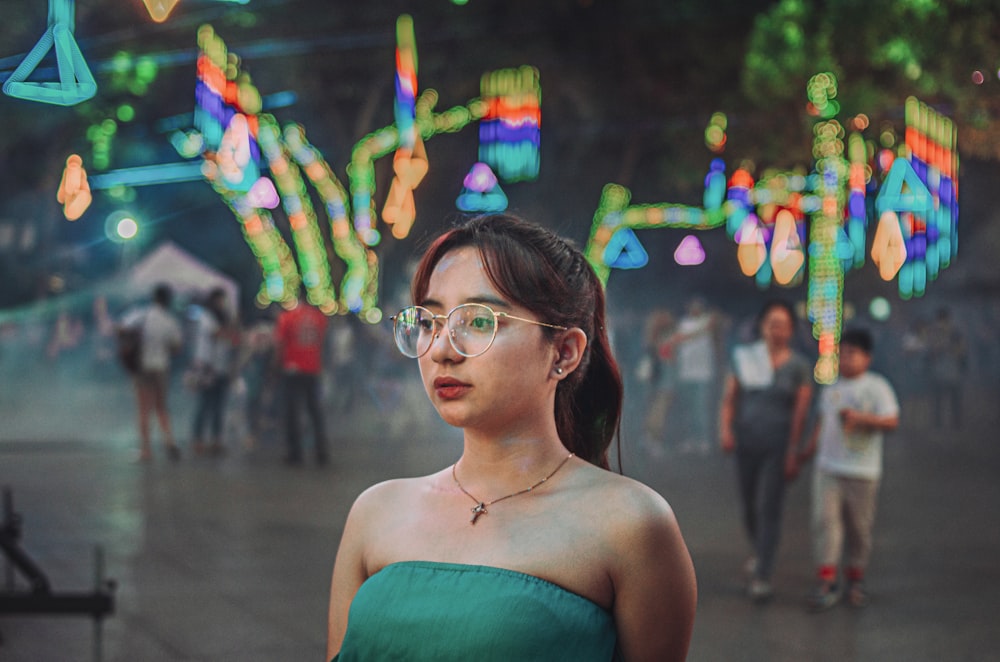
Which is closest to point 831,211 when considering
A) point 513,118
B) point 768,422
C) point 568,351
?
point 513,118

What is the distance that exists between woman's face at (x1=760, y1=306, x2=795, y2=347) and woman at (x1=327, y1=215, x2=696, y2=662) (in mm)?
4671

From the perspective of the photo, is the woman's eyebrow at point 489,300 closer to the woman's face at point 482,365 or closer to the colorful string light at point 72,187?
the woman's face at point 482,365

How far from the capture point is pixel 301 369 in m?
12.1

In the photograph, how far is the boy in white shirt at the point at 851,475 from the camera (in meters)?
6.34

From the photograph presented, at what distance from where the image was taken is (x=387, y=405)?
57.7 feet

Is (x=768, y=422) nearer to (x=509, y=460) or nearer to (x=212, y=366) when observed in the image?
(x=509, y=460)

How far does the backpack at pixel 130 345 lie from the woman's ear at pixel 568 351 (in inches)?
406

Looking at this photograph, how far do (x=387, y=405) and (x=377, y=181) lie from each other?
3763 millimetres

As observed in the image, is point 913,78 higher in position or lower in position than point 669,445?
higher

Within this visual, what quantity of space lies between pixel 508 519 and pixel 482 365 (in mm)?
267

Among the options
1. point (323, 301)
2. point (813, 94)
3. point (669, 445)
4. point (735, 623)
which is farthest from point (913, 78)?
point (323, 301)

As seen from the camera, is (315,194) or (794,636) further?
(315,194)

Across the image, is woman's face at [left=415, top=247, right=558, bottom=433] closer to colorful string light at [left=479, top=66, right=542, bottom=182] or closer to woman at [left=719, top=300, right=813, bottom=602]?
woman at [left=719, top=300, right=813, bottom=602]

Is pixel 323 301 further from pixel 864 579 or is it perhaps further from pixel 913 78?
pixel 864 579
